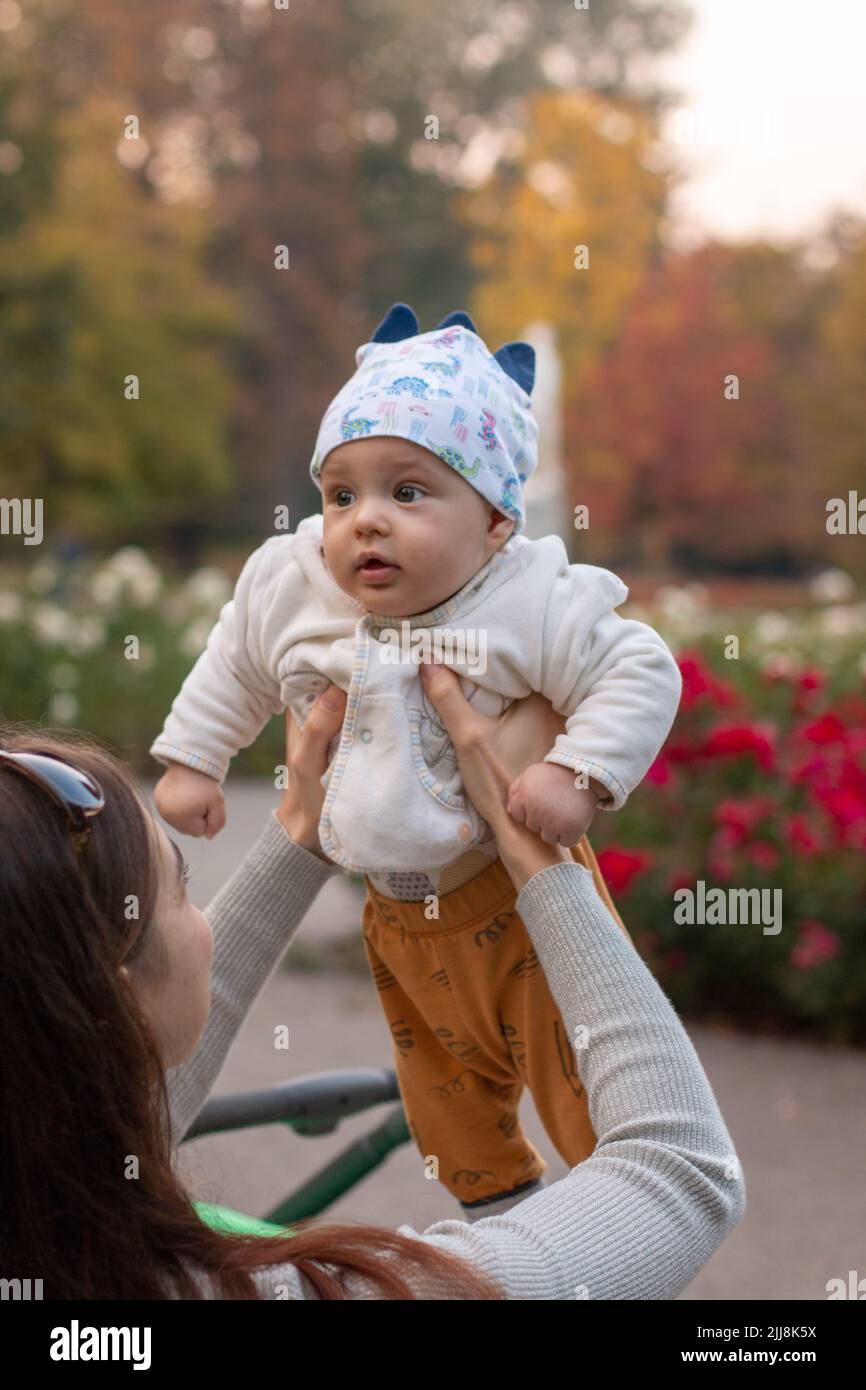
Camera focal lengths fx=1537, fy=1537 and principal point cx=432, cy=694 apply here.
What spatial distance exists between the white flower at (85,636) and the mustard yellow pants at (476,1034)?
8.52m

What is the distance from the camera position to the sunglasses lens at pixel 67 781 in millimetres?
1311

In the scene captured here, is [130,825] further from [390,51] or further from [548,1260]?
[390,51]

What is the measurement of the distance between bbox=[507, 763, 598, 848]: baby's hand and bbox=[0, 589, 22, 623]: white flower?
889 centimetres

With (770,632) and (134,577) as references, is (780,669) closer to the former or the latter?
(770,632)

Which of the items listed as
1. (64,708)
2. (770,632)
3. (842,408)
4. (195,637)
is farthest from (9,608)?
(842,408)

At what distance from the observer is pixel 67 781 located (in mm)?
1318

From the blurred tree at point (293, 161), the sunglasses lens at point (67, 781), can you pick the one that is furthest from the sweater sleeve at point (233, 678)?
the blurred tree at point (293, 161)

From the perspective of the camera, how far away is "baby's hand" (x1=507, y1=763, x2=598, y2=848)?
170cm

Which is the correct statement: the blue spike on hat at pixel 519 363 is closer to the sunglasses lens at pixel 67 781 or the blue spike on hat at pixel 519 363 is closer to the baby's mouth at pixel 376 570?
the baby's mouth at pixel 376 570

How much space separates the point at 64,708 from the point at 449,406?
825 cm

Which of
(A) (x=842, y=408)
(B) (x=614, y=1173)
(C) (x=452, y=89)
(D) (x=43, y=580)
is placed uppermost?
(C) (x=452, y=89)

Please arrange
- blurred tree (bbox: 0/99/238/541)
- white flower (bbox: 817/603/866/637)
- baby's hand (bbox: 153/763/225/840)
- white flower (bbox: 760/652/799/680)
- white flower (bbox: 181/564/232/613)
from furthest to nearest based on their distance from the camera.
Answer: blurred tree (bbox: 0/99/238/541), white flower (bbox: 181/564/232/613), white flower (bbox: 817/603/866/637), white flower (bbox: 760/652/799/680), baby's hand (bbox: 153/763/225/840)

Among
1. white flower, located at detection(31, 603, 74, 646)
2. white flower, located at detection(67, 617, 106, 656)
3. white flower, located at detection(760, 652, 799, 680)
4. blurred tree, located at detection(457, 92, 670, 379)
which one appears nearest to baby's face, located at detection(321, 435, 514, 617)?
white flower, located at detection(760, 652, 799, 680)

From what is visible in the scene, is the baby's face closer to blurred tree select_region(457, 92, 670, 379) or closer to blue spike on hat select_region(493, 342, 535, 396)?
blue spike on hat select_region(493, 342, 535, 396)
